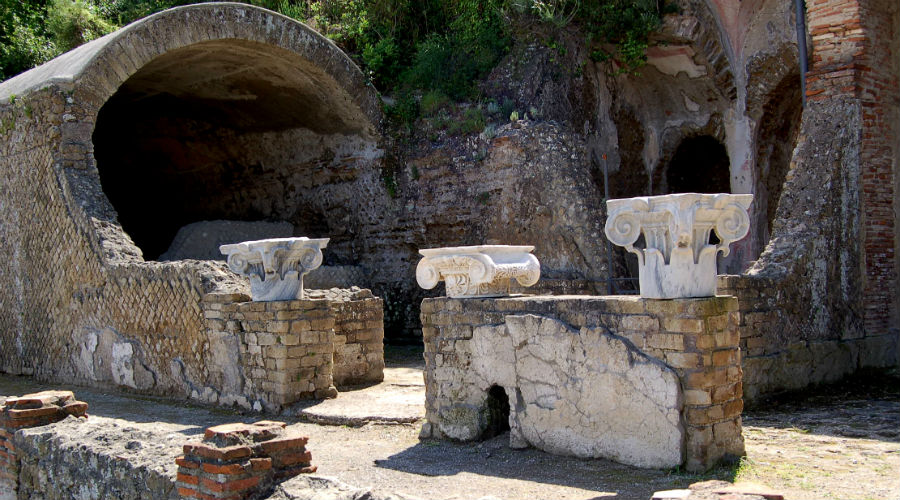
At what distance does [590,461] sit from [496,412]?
97 cm

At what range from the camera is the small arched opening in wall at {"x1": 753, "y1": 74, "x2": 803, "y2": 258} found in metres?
11.0

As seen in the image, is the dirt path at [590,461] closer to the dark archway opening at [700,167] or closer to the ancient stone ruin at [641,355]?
the ancient stone ruin at [641,355]

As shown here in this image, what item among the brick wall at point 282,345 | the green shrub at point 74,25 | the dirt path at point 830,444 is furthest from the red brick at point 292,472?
the green shrub at point 74,25

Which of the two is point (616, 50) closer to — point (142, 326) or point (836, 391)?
point (836, 391)

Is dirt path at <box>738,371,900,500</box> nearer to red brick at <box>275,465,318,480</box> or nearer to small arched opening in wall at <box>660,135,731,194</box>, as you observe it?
red brick at <box>275,465,318,480</box>

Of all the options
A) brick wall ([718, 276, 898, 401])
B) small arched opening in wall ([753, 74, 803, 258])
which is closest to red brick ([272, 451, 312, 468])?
brick wall ([718, 276, 898, 401])

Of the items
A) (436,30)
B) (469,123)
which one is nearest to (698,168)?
(469,123)

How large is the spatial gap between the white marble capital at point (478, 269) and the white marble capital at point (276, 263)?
1.63 m

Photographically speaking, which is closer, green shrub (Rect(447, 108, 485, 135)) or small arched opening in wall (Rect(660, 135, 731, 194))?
green shrub (Rect(447, 108, 485, 135))

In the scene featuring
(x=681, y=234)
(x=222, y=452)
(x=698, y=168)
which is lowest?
(x=222, y=452)

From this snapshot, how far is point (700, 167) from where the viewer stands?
12750 mm

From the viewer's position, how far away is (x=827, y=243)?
26.2ft

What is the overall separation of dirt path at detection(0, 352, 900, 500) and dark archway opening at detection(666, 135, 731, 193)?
5460 mm

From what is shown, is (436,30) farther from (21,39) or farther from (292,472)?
(292,472)
